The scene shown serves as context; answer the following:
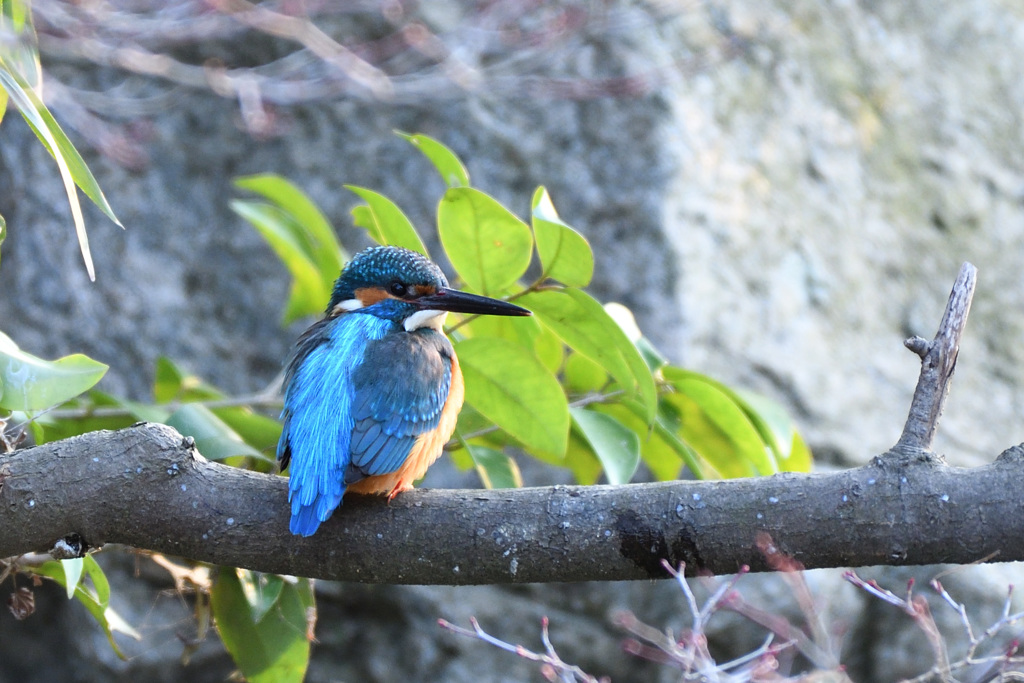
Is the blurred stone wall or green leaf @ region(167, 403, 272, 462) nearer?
green leaf @ region(167, 403, 272, 462)

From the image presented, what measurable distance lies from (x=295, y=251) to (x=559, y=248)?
91cm

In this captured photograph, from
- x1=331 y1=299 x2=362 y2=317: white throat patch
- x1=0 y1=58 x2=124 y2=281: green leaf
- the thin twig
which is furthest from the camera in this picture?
x1=331 y1=299 x2=362 y2=317: white throat patch

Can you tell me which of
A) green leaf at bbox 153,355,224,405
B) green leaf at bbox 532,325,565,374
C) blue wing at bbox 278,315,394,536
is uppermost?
green leaf at bbox 532,325,565,374

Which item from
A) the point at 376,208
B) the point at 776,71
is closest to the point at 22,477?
the point at 376,208

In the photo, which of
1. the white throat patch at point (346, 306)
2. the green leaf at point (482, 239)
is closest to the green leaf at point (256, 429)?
the white throat patch at point (346, 306)

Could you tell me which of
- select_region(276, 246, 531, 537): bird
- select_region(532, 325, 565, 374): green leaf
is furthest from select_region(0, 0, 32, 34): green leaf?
select_region(532, 325, 565, 374): green leaf

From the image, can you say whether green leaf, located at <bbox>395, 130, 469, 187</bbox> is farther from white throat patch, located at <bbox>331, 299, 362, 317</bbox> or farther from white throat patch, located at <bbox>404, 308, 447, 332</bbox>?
white throat patch, located at <bbox>331, 299, 362, 317</bbox>

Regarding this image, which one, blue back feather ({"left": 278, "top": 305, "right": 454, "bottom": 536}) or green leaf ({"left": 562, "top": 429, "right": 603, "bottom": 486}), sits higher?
green leaf ({"left": 562, "top": 429, "right": 603, "bottom": 486})

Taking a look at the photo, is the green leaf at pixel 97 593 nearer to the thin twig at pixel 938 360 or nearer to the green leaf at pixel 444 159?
the green leaf at pixel 444 159

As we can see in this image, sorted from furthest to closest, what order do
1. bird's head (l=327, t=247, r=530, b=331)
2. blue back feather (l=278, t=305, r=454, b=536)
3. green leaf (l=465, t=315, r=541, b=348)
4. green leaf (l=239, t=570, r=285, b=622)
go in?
bird's head (l=327, t=247, r=530, b=331)
green leaf (l=465, t=315, r=541, b=348)
green leaf (l=239, t=570, r=285, b=622)
blue back feather (l=278, t=305, r=454, b=536)

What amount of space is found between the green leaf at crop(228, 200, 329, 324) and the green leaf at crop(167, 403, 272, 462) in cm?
61

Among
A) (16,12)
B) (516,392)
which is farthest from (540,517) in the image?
(16,12)

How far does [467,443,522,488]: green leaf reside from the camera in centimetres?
187

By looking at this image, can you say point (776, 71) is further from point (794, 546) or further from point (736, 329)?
point (794, 546)
